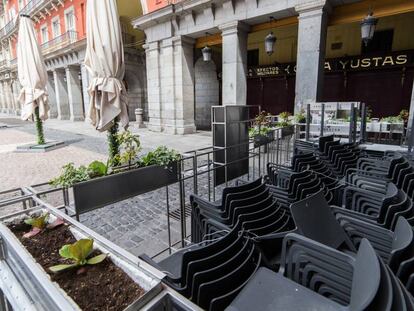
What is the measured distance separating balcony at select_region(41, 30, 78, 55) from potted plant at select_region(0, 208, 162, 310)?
76.9 feet

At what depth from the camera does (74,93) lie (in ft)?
76.3

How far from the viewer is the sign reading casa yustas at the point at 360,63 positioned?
11.8 meters

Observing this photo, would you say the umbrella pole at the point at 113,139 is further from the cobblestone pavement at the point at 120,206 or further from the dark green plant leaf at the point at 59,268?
the dark green plant leaf at the point at 59,268

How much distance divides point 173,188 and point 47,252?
4450 millimetres

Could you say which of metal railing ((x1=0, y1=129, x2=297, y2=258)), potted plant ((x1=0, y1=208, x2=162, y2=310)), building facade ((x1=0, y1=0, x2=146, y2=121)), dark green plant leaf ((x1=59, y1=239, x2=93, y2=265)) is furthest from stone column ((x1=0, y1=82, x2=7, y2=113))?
dark green plant leaf ((x1=59, y1=239, x2=93, y2=265))

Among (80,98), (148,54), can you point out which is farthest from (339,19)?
(80,98)

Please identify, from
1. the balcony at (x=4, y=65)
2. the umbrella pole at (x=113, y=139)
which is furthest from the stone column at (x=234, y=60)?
the balcony at (x=4, y=65)

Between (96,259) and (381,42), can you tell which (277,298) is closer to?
(96,259)

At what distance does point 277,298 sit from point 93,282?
3.41 ft

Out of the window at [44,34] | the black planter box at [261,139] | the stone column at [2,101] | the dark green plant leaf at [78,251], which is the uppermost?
the window at [44,34]

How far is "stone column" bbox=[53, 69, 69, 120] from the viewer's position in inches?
1000

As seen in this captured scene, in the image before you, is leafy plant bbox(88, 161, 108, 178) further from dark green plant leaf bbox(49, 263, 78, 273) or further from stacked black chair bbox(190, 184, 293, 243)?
dark green plant leaf bbox(49, 263, 78, 273)

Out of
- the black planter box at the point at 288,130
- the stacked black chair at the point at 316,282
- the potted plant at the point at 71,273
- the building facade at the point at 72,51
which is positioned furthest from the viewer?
the building facade at the point at 72,51

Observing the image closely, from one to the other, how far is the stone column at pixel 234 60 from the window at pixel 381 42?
20.9 feet
